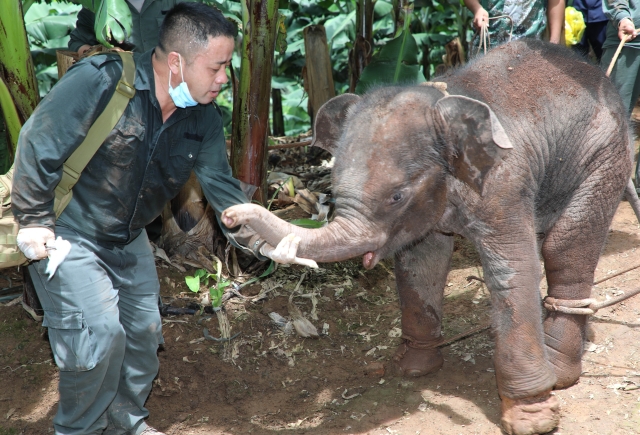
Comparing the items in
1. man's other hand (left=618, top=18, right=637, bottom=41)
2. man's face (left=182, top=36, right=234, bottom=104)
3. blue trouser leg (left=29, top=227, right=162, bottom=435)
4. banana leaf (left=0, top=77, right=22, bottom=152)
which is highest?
man's face (left=182, top=36, right=234, bottom=104)

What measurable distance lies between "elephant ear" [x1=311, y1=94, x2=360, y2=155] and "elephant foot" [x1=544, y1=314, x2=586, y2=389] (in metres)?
1.77

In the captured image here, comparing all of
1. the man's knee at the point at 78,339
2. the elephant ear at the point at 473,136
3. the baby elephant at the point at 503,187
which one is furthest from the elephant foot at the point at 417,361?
the man's knee at the point at 78,339

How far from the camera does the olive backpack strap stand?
3303 mm

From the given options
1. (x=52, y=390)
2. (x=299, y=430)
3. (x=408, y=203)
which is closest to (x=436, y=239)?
(x=408, y=203)

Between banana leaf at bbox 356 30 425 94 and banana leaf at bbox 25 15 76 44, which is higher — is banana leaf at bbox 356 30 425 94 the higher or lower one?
the higher one

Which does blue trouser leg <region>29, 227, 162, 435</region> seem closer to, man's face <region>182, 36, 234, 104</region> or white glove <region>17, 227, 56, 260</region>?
white glove <region>17, 227, 56, 260</region>

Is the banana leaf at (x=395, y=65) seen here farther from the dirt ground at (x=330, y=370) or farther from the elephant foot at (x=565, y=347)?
the elephant foot at (x=565, y=347)

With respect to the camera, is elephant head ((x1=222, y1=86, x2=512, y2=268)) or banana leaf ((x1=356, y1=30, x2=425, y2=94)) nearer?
elephant head ((x1=222, y1=86, x2=512, y2=268))

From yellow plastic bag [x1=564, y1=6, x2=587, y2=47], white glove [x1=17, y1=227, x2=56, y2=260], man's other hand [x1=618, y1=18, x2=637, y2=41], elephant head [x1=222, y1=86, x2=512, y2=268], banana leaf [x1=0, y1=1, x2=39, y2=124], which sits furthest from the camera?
yellow plastic bag [x1=564, y1=6, x2=587, y2=47]

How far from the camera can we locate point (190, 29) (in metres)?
3.38

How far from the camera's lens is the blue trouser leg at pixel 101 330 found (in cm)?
338

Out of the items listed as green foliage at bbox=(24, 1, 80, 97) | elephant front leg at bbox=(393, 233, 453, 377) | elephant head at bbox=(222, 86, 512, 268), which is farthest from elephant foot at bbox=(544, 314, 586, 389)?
green foliage at bbox=(24, 1, 80, 97)

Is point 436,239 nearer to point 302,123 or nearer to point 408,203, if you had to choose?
point 408,203

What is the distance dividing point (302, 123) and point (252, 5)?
34.7 ft
